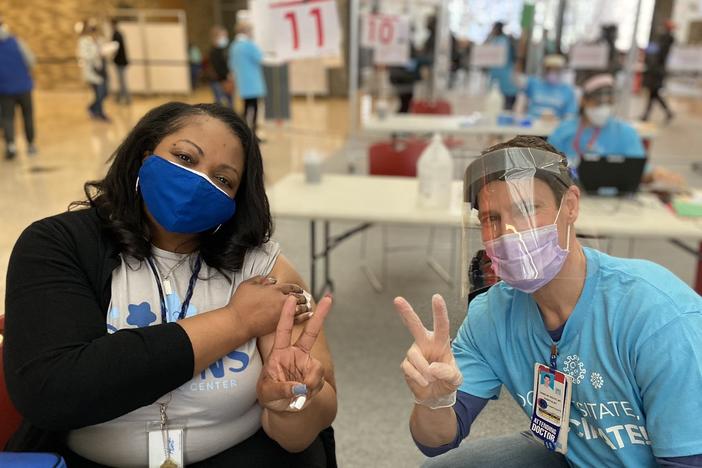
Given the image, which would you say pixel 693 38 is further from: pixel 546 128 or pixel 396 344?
pixel 396 344

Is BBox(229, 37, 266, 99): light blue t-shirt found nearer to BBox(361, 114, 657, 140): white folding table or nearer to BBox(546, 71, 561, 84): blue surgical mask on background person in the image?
BBox(361, 114, 657, 140): white folding table

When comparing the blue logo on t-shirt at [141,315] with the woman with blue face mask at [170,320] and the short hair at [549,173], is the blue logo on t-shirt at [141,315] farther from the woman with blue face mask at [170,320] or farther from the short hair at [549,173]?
the short hair at [549,173]

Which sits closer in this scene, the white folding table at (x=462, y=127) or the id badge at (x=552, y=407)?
the id badge at (x=552, y=407)

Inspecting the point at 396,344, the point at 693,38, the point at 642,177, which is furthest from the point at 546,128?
the point at 693,38

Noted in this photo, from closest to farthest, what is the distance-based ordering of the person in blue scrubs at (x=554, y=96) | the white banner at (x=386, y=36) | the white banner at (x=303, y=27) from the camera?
the white banner at (x=303, y=27) → the person in blue scrubs at (x=554, y=96) → the white banner at (x=386, y=36)

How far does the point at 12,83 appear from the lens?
6.68 meters

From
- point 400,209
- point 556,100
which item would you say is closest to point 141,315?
point 400,209

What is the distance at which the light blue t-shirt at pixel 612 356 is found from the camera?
950mm

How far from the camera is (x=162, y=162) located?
1224 millimetres

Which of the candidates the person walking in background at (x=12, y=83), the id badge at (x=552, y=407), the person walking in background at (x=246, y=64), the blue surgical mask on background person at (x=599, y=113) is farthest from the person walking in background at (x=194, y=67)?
the id badge at (x=552, y=407)

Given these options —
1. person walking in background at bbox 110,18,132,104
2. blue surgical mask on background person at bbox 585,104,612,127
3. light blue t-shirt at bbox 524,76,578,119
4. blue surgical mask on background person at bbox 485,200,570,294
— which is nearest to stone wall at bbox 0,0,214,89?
person walking in background at bbox 110,18,132,104

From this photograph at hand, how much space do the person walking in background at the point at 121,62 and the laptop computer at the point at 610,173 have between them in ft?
33.5

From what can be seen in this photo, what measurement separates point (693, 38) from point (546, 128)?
13.5ft

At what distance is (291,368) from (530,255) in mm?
494
